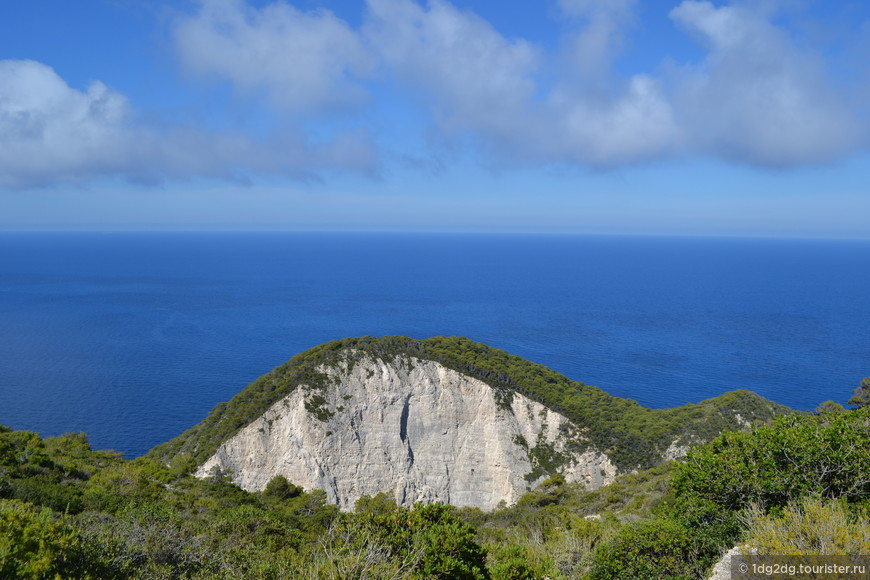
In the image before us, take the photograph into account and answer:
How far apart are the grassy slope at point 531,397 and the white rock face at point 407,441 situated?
941 mm

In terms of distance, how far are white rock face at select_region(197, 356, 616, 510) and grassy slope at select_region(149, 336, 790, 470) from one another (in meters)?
0.94

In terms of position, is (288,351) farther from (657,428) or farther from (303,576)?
(303,576)

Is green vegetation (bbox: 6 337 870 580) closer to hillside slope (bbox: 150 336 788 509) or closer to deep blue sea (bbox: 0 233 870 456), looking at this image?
hillside slope (bbox: 150 336 788 509)

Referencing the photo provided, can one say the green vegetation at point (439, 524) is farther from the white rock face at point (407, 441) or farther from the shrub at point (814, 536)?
the white rock face at point (407, 441)

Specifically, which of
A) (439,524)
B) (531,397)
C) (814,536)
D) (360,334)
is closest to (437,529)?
(439,524)

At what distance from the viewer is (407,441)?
45.5 m

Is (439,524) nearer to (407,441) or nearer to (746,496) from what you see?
(746,496)

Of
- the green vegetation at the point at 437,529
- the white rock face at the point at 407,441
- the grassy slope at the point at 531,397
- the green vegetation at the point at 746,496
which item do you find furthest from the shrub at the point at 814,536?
the grassy slope at the point at 531,397

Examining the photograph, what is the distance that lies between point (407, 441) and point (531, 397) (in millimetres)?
11535

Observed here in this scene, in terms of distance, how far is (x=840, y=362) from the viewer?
8869 cm

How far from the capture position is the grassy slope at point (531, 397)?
1623 inches

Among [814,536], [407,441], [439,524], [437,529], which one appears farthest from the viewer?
[407,441]

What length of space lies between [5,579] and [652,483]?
3201 centimetres

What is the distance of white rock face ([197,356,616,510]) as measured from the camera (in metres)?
41.0
